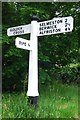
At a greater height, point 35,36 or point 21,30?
point 21,30

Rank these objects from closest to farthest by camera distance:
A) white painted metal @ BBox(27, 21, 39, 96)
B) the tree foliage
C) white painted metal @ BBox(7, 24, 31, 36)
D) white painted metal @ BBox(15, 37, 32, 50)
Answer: white painted metal @ BBox(15, 37, 32, 50) → white painted metal @ BBox(27, 21, 39, 96) → white painted metal @ BBox(7, 24, 31, 36) → the tree foliage

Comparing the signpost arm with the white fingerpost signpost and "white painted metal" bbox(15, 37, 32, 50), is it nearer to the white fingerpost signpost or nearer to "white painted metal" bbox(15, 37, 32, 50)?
the white fingerpost signpost

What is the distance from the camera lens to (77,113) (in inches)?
219

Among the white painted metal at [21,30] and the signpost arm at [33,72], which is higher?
the white painted metal at [21,30]

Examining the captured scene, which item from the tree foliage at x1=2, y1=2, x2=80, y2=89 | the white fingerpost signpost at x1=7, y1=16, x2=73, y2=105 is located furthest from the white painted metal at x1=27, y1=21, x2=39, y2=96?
the tree foliage at x1=2, y1=2, x2=80, y2=89

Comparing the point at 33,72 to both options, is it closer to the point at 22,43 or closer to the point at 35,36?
the point at 22,43

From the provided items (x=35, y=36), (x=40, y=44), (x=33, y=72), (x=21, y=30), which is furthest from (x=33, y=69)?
(x=40, y=44)

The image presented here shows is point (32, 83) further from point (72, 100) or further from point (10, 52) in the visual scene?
point (10, 52)

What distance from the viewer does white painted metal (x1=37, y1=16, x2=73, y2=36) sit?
4971 millimetres

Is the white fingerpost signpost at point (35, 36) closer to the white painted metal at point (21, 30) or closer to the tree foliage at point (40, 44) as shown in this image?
the white painted metal at point (21, 30)

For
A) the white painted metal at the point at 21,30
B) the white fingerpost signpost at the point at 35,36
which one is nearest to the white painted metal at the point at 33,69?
the white fingerpost signpost at the point at 35,36

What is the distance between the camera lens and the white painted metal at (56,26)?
4.97 meters

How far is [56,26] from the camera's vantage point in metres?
5.07

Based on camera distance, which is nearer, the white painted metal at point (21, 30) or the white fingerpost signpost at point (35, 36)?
the white fingerpost signpost at point (35, 36)
